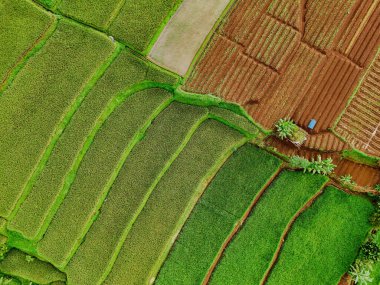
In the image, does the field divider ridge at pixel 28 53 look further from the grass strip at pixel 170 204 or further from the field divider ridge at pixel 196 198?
the field divider ridge at pixel 196 198

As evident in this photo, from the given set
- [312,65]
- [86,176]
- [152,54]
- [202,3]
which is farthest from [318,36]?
[86,176]

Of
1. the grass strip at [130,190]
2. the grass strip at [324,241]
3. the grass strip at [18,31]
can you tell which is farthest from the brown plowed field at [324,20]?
the grass strip at [18,31]

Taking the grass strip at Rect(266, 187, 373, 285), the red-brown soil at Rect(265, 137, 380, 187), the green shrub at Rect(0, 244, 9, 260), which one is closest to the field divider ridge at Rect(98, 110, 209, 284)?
the red-brown soil at Rect(265, 137, 380, 187)

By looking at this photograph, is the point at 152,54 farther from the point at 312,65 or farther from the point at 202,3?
the point at 312,65

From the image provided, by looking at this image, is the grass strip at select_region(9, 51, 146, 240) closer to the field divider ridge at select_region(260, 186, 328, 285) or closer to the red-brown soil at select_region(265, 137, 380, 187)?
the red-brown soil at select_region(265, 137, 380, 187)

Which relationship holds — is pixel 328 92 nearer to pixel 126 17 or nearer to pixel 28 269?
pixel 126 17

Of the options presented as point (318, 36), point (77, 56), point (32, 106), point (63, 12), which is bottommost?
point (32, 106)
